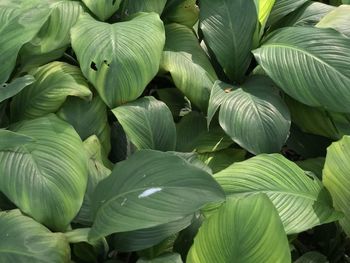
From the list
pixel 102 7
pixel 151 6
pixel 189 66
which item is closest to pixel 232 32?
pixel 189 66

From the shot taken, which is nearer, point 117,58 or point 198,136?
point 117,58

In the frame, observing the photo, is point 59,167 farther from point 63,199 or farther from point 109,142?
point 109,142

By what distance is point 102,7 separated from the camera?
1533mm

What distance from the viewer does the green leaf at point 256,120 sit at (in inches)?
51.9

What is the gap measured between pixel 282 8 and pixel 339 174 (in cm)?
64

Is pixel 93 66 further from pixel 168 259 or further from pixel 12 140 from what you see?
pixel 168 259

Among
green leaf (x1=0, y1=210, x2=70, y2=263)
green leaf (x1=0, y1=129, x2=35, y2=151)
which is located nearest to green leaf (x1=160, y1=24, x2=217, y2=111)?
green leaf (x1=0, y1=129, x2=35, y2=151)

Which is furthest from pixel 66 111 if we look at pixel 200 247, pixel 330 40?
pixel 330 40

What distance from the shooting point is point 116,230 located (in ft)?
3.38

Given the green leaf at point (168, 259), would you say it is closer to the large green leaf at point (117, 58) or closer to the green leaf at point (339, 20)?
the large green leaf at point (117, 58)

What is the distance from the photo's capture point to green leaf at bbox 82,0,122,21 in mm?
1530

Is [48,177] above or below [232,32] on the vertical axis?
below

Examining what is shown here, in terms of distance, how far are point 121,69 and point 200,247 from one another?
0.54 metres

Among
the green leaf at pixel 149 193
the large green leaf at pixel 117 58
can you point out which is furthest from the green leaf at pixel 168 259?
the large green leaf at pixel 117 58
